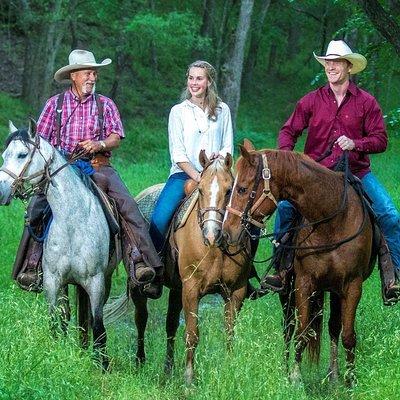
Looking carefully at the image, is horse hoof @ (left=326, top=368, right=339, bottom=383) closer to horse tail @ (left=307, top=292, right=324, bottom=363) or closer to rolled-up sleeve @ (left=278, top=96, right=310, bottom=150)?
horse tail @ (left=307, top=292, right=324, bottom=363)

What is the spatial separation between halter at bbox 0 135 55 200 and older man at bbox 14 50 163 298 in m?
0.61

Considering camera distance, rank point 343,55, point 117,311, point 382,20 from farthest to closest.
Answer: point 382,20
point 117,311
point 343,55

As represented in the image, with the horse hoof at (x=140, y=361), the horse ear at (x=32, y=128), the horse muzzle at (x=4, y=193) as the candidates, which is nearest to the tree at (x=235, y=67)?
the horse hoof at (x=140, y=361)

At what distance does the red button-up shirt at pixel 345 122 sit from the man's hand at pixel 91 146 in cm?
169

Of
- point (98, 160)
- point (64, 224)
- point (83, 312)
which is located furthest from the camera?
point (83, 312)

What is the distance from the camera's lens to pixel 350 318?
28.5 feet

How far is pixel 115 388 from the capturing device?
8.05 metres

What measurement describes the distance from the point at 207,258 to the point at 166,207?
37.5 inches

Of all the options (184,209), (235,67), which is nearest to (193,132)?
(184,209)

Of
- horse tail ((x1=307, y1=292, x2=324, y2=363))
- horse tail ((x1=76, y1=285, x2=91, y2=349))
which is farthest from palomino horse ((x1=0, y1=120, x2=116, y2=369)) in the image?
horse tail ((x1=307, y1=292, x2=324, y2=363))

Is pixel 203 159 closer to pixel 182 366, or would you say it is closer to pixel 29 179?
pixel 29 179

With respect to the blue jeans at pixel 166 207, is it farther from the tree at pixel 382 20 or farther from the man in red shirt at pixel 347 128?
the tree at pixel 382 20

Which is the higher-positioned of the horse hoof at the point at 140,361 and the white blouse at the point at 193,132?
the white blouse at the point at 193,132

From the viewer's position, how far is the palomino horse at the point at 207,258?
8523 mm
